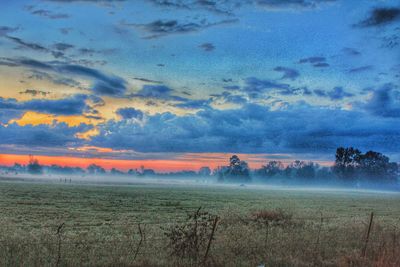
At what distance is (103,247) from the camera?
16844mm

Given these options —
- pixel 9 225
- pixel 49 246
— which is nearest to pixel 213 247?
pixel 49 246

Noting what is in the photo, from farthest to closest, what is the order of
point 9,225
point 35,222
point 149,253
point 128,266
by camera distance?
point 35,222 < point 9,225 < point 149,253 < point 128,266

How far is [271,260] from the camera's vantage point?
1381 centimetres

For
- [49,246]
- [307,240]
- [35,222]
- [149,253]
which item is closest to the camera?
[149,253]

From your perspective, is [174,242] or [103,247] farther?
[103,247]

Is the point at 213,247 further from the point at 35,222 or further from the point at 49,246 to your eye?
the point at 35,222

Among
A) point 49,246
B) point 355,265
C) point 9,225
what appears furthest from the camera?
point 9,225

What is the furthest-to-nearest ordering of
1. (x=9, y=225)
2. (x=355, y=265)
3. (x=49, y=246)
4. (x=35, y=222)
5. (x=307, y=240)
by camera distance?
(x=35, y=222)
(x=9, y=225)
(x=307, y=240)
(x=49, y=246)
(x=355, y=265)

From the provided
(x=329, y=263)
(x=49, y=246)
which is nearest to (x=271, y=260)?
(x=329, y=263)

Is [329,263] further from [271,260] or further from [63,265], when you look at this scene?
[63,265]

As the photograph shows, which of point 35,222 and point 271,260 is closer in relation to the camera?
point 271,260

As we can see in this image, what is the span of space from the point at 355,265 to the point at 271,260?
8.46 feet

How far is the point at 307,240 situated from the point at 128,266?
8706 mm

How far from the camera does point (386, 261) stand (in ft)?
42.0
